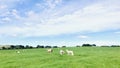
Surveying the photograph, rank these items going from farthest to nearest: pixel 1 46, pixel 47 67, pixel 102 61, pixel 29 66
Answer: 1. pixel 1 46
2. pixel 102 61
3. pixel 29 66
4. pixel 47 67

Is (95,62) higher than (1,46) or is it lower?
lower

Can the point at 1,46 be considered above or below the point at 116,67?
above

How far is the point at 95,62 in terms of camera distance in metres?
33.1

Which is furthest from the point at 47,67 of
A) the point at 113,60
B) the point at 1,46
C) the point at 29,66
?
the point at 1,46

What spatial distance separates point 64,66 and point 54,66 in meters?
1.36

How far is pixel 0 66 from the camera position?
33.0 meters

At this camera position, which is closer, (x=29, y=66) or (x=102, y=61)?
(x=29, y=66)

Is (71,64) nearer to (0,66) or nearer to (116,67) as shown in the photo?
(116,67)

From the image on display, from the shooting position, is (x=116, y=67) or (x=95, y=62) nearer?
(x=116, y=67)

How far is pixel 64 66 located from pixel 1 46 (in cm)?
12383

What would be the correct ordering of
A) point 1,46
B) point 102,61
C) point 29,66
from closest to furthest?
1. point 29,66
2. point 102,61
3. point 1,46

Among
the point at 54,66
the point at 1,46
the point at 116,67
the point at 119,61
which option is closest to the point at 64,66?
the point at 54,66

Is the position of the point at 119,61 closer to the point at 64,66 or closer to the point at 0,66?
the point at 64,66

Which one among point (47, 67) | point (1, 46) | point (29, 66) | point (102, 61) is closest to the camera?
point (47, 67)
